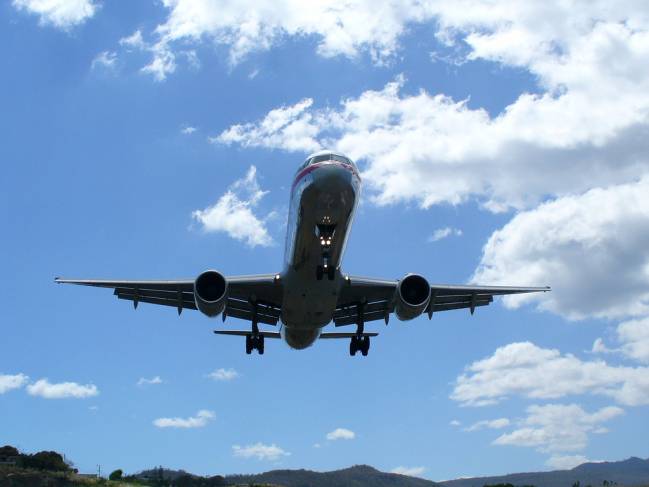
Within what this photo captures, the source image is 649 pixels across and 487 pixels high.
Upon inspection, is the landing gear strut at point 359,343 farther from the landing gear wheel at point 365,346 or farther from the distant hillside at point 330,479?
the distant hillside at point 330,479

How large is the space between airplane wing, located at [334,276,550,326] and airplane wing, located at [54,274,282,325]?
2772 mm

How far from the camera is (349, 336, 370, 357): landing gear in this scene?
31656 mm

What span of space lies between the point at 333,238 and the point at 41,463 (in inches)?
1700

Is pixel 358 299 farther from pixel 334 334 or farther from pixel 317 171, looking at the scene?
pixel 317 171

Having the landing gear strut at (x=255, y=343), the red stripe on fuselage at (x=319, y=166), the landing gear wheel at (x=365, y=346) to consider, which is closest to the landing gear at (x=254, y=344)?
the landing gear strut at (x=255, y=343)

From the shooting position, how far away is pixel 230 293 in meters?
29.2

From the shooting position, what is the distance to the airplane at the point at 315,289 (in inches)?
882

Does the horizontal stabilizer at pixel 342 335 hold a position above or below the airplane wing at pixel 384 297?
below

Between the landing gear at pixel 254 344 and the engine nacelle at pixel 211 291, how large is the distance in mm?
5922

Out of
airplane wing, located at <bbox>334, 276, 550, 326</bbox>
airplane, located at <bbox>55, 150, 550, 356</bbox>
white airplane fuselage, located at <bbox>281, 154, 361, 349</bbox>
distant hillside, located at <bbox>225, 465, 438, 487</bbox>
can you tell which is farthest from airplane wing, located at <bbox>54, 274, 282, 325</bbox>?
distant hillside, located at <bbox>225, 465, 438, 487</bbox>

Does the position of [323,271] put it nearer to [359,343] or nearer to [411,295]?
[411,295]

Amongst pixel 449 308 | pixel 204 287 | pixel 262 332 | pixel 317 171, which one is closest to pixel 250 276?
pixel 204 287

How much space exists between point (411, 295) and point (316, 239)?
508 cm

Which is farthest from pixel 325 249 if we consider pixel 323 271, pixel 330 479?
pixel 330 479
